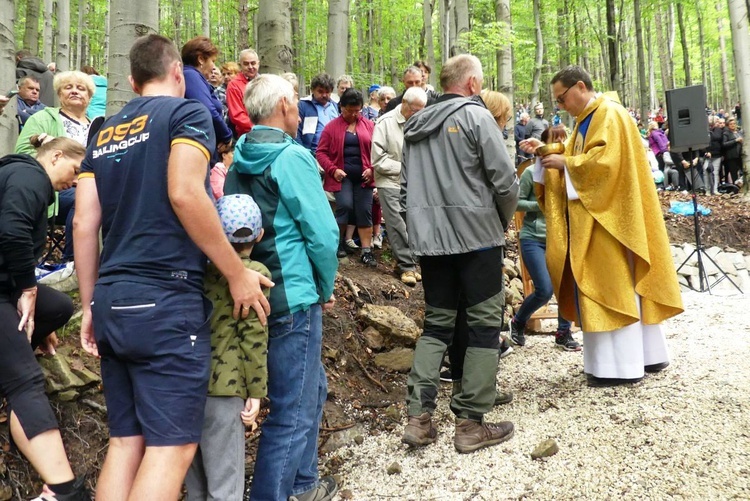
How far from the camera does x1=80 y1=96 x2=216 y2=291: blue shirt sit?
79.5 inches

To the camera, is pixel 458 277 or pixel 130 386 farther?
pixel 458 277

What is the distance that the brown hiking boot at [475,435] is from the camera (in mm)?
3357

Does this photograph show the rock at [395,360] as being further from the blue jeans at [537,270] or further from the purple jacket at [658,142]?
the purple jacket at [658,142]

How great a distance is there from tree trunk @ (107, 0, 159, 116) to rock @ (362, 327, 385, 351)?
2.70m

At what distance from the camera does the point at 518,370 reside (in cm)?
493

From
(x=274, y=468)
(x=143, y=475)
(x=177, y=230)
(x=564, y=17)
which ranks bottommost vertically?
(x=274, y=468)

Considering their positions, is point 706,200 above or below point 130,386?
above

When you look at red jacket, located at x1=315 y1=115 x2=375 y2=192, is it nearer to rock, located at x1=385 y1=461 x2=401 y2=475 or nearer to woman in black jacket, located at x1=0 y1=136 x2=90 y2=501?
rock, located at x1=385 y1=461 x2=401 y2=475

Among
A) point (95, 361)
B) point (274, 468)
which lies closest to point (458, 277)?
point (274, 468)

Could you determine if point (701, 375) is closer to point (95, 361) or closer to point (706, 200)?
point (95, 361)

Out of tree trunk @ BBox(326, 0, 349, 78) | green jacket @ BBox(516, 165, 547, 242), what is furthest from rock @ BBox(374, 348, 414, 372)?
tree trunk @ BBox(326, 0, 349, 78)

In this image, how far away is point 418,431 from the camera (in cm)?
340

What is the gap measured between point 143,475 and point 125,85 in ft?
8.22

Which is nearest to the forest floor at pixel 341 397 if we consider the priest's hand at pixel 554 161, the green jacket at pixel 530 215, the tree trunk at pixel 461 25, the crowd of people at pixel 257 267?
the crowd of people at pixel 257 267
